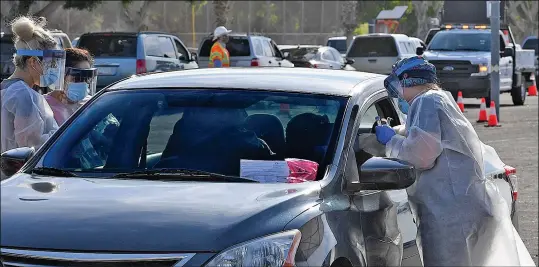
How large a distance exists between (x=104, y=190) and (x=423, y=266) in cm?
171

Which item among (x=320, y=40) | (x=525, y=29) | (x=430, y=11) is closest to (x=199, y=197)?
(x=320, y=40)

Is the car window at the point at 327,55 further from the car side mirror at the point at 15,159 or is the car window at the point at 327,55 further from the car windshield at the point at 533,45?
the car side mirror at the point at 15,159

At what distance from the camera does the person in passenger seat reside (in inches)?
221

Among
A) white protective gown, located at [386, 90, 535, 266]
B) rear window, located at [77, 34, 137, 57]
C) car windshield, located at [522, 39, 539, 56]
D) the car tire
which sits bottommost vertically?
car windshield, located at [522, 39, 539, 56]

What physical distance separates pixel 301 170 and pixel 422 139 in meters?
0.65

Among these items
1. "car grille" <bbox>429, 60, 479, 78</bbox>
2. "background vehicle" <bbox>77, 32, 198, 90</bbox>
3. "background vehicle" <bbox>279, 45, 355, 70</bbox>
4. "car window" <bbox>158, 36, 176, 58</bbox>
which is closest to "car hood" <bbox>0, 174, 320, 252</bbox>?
"background vehicle" <bbox>77, 32, 198, 90</bbox>

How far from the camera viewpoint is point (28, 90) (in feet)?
23.1

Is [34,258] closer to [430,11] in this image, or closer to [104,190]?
[104,190]

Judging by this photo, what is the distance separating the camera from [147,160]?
6086 millimetres

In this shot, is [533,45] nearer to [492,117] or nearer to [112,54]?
[492,117]

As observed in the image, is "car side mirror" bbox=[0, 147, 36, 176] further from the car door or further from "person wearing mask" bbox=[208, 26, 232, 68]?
the car door

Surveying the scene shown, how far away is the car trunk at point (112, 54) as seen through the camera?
77.1ft

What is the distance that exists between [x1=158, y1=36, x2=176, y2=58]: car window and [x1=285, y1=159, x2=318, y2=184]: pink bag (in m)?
19.3

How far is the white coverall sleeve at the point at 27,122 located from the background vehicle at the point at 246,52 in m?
21.5
